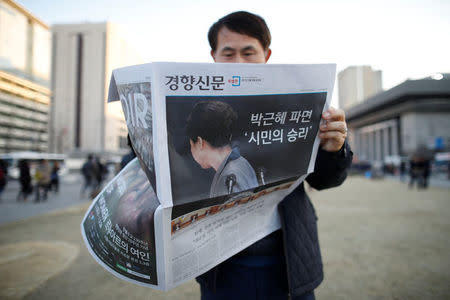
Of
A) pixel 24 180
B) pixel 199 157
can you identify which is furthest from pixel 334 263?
pixel 24 180

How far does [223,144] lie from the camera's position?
1.85 ft

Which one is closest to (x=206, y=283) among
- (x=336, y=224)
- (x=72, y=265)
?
(x=72, y=265)

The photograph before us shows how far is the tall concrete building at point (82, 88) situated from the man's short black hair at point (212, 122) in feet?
122

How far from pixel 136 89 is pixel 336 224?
3707 mm

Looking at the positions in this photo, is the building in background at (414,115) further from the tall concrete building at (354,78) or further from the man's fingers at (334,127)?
the man's fingers at (334,127)

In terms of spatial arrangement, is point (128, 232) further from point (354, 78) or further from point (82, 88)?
point (82, 88)

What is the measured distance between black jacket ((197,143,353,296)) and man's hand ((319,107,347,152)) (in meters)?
0.07

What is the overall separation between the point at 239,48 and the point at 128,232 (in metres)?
0.63

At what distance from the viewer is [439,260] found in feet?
7.14

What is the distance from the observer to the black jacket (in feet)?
2.46

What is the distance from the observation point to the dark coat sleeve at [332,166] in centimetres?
75

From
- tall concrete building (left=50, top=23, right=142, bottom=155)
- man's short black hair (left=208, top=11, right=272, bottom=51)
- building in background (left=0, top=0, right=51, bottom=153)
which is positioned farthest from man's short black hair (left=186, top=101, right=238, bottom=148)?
building in background (left=0, top=0, right=51, bottom=153)

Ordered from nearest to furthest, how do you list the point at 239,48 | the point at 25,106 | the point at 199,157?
the point at 199,157, the point at 239,48, the point at 25,106

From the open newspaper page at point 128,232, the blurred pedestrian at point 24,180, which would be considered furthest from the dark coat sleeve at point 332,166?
the blurred pedestrian at point 24,180
